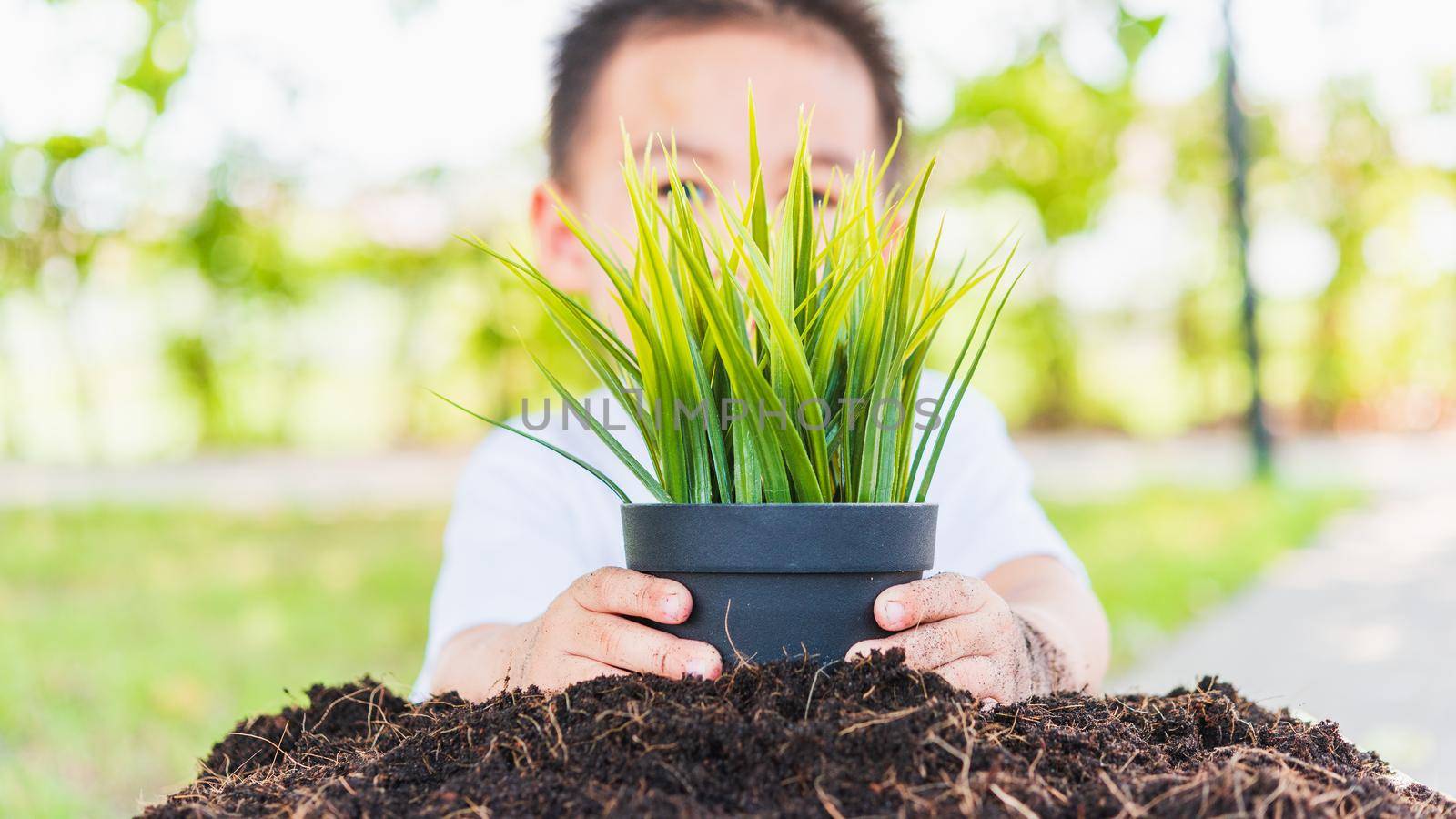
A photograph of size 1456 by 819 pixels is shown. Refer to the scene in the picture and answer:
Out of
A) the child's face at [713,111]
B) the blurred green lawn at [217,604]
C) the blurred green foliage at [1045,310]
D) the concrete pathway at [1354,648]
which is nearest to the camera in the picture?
the child's face at [713,111]

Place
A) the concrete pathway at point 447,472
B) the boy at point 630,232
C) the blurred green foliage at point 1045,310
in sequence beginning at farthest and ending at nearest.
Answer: the blurred green foliage at point 1045,310
the concrete pathway at point 447,472
the boy at point 630,232

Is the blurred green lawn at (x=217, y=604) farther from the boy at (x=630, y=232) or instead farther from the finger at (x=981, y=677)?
the finger at (x=981, y=677)

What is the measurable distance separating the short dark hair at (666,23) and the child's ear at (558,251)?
273 millimetres

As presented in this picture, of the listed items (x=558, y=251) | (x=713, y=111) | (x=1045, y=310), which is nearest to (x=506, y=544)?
(x=558, y=251)

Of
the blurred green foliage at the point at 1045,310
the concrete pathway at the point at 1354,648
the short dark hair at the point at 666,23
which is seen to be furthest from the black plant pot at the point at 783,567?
the blurred green foliage at the point at 1045,310

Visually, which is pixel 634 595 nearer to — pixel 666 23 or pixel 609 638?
pixel 609 638

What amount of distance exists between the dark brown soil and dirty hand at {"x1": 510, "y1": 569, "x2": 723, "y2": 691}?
0.02 m

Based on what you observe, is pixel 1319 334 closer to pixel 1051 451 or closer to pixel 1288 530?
pixel 1051 451

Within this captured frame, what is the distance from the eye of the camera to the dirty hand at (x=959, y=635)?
91cm

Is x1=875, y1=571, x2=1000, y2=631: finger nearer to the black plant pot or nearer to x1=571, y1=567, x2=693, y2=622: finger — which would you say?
the black plant pot

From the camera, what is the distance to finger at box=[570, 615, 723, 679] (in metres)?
0.90

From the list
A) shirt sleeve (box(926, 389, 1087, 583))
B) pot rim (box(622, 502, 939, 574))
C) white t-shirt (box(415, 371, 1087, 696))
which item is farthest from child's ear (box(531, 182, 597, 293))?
pot rim (box(622, 502, 939, 574))

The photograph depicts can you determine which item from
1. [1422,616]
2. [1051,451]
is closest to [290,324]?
[1051,451]

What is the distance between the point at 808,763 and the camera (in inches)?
31.1
